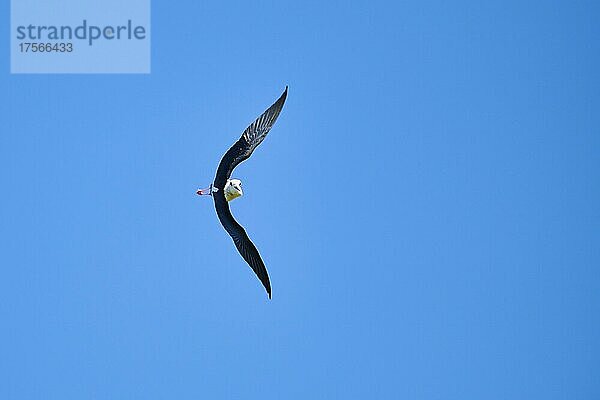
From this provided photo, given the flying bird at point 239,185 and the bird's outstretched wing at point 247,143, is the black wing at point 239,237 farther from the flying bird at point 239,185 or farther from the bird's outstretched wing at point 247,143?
the bird's outstretched wing at point 247,143

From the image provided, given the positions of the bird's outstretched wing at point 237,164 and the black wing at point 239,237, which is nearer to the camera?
the bird's outstretched wing at point 237,164

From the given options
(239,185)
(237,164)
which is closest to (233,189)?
(239,185)

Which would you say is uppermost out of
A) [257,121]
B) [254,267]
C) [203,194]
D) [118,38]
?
[118,38]

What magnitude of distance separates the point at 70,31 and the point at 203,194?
A: 13.1 metres

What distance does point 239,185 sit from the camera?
23688 millimetres

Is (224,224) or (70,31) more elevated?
(70,31)

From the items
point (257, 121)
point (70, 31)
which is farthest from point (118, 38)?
point (257, 121)

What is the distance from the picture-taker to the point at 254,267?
24.9m

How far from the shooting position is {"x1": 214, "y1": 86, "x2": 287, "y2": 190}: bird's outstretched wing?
2397 cm

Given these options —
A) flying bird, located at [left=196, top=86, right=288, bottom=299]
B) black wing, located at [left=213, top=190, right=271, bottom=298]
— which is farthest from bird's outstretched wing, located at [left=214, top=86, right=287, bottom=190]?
black wing, located at [left=213, top=190, right=271, bottom=298]

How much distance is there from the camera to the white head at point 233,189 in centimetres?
2367

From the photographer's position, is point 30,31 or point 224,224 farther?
point 30,31

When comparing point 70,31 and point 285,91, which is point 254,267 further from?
point 70,31

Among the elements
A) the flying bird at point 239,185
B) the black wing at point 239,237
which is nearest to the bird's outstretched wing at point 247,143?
the flying bird at point 239,185
